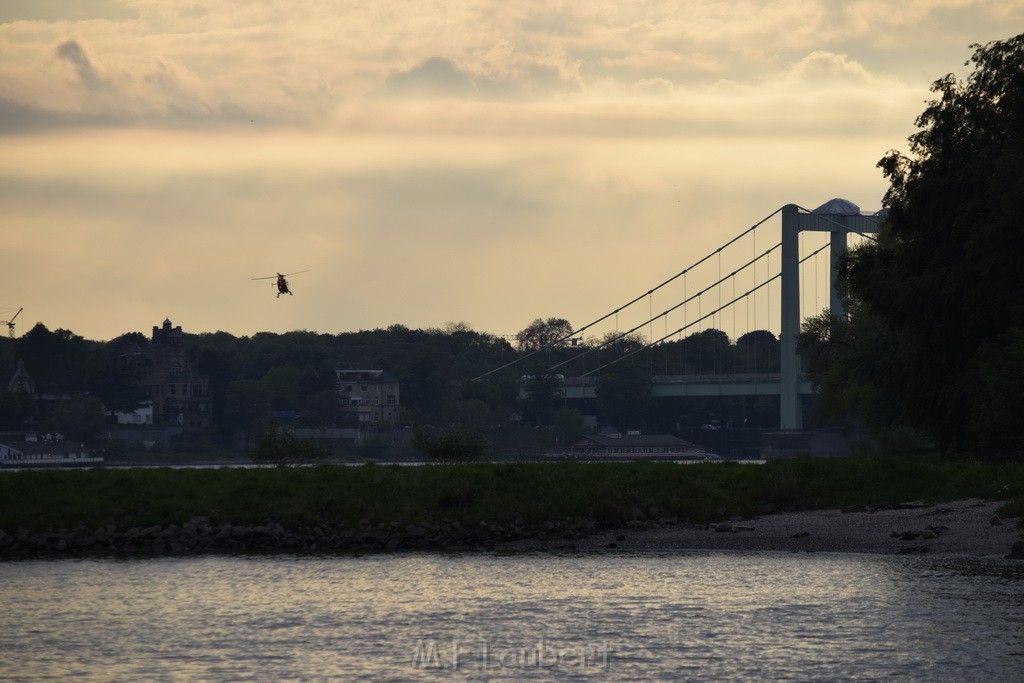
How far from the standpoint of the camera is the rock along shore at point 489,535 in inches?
1457

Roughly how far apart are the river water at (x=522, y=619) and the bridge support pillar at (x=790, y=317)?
71833mm

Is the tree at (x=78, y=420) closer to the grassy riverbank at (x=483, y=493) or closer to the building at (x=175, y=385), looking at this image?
the building at (x=175, y=385)

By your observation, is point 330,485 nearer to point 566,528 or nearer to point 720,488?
point 566,528

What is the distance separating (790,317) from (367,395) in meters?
81.1

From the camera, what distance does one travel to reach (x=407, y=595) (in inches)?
1168

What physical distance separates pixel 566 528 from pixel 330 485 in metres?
7.16

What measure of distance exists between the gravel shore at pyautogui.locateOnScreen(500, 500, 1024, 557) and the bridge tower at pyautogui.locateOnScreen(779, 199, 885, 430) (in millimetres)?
65098

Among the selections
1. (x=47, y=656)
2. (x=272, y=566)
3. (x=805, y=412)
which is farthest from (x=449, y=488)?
(x=805, y=412)

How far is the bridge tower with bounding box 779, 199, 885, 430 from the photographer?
103m

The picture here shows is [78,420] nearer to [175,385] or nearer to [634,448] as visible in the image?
[175,385]

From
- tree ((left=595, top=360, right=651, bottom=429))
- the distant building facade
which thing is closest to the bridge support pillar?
tree ((left=595, top=360, right=651, bottom=429))

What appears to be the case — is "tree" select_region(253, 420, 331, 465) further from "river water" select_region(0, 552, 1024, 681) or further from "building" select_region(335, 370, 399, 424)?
"building" select_region(335, 370, 399, 424)

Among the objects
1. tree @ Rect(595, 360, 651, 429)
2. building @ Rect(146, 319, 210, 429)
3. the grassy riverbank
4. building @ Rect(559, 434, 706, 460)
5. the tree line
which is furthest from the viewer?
building @ Rect(146, 319, 210, 429)

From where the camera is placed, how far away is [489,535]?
3856 centimetres
